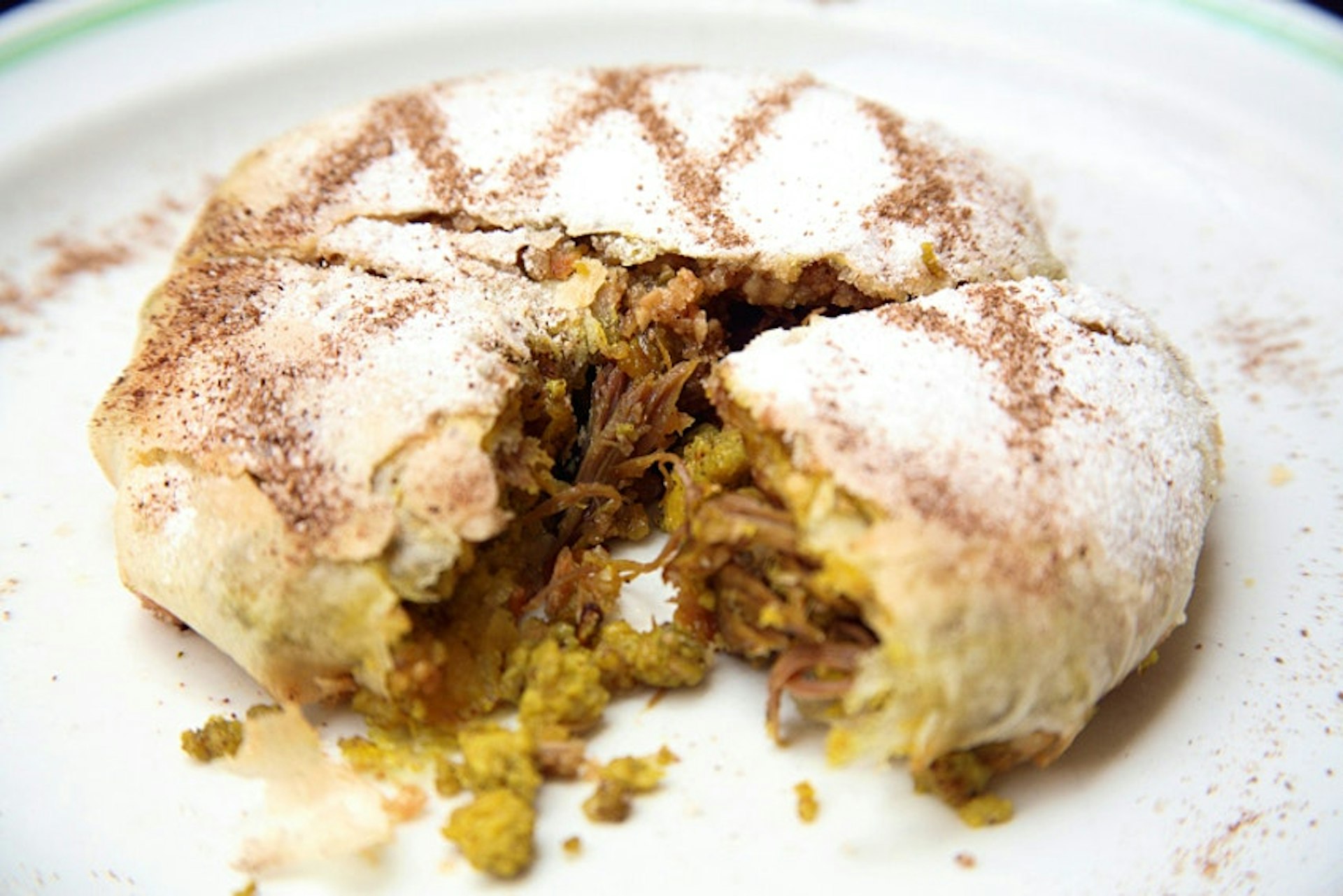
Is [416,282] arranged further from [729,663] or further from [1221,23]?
[1221,23]

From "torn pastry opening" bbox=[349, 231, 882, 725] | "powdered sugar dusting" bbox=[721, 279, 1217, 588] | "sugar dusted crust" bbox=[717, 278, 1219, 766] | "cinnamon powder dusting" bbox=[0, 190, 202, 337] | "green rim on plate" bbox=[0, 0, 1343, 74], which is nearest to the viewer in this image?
"sugar dusted crust" bbox=[717, 278, 1219, 766]

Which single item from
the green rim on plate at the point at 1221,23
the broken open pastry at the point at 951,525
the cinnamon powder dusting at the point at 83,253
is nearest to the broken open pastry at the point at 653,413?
the broken open pastry at the point at 951,525

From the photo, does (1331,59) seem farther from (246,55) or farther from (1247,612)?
(246,55)

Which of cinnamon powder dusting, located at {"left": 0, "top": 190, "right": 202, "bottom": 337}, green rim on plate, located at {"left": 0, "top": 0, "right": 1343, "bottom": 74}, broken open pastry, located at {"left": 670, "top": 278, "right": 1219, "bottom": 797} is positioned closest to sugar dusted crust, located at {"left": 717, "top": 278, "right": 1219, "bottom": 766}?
broken open pastry, located at {"left": 670, "top": 278, "right": 1219, "bottom": 797}

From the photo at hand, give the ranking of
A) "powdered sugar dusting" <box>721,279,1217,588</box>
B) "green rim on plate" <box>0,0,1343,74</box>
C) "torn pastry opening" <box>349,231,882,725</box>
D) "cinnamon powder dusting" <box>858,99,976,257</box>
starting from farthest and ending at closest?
1. "green rim on plate" <box>0,0,1343,74</box>
2. "cinnamon powder dusting" <box>858,99,976,257</box>
3. "torn pastry opening" <box>349,231,882,725</box>
4. "powdered sugar dusting" <box>721,279,1217,588</box>

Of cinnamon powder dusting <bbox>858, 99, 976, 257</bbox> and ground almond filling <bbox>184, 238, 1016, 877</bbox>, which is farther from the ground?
cinnamon powder dusting <bbox>858, 99, 976, 257</bbox>

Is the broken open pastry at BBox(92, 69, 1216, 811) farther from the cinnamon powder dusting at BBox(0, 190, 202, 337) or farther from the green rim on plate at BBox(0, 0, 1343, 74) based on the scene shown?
the green rim on plate at BBox(0, 0, 1343, 74)

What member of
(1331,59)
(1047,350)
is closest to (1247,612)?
(1047,350)
